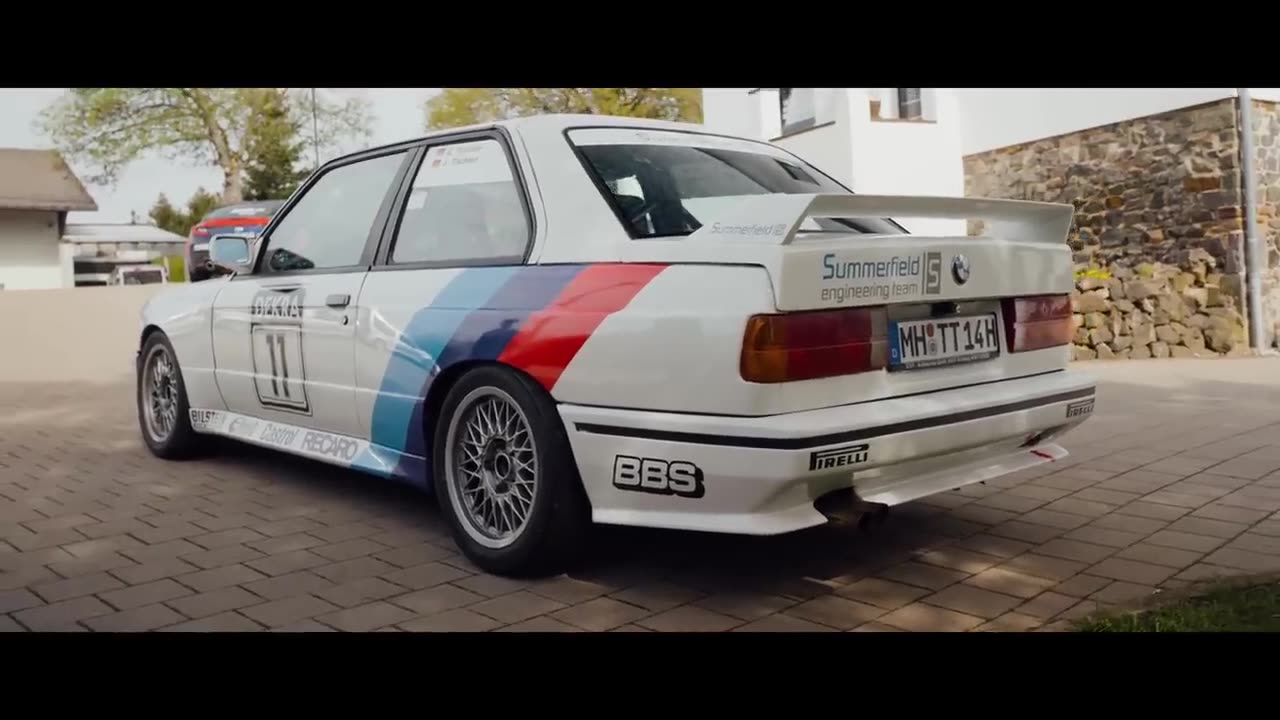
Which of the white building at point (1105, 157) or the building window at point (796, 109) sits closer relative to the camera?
the white building at point (1105, 157)

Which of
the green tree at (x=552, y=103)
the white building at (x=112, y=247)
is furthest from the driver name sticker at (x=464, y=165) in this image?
the white building at (x=112, y=247)

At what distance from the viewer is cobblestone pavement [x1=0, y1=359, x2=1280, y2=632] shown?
3.36 meters

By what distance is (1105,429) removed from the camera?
6.55 meters

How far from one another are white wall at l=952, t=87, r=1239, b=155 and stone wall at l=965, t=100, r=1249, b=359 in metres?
0.13

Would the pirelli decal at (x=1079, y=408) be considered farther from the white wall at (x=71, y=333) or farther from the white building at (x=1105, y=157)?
the white wall at (x=71, y=333)

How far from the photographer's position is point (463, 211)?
4113 millimetres

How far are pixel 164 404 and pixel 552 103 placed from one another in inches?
1236

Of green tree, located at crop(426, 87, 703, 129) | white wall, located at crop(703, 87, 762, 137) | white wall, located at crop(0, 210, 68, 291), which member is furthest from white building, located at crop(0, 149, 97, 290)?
white wall, located at crop(703, 87, 762, 137)

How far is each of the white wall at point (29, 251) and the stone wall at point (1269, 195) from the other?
40.1 meters

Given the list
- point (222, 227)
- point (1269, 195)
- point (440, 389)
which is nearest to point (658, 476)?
point (440, 389)

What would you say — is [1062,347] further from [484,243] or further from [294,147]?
[294,147]

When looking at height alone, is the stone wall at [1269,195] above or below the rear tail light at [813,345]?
above

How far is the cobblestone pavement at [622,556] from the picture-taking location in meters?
3.36

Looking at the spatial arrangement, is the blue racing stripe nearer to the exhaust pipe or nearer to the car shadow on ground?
the car shadow on ground
